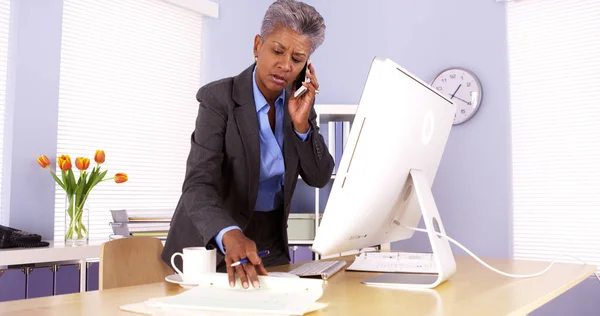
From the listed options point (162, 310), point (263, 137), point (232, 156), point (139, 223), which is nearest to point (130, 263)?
point (232, 156)

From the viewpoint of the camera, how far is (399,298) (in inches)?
46.3

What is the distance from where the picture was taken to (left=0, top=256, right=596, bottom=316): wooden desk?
104cm

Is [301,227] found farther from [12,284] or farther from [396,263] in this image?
[396,263]

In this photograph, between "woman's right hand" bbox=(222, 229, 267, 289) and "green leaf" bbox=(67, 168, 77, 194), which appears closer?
"woman's right hand" bbox=(222, 229, 267, 289)

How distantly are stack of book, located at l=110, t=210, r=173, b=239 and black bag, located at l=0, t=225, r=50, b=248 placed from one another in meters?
0.51

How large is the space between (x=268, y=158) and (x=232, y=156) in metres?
0.12

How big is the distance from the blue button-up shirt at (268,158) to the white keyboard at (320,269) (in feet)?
0.75

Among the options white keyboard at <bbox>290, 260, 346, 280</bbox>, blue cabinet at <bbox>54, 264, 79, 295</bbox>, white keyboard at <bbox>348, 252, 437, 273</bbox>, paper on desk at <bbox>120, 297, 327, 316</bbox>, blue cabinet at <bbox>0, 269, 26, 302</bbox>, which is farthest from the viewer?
blue cabinet at <bbox>54, 264, 79, 295</bbox>

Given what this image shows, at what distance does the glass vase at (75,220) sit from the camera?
2.99m

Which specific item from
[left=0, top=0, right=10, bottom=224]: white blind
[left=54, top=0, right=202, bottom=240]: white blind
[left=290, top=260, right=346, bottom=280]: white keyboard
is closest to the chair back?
[left=290, top=260, right=346, bottom=280]: white keyboard

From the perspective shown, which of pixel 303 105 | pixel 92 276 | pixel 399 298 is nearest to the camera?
pixel 399 298


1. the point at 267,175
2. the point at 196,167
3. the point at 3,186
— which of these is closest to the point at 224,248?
the point at 196,167

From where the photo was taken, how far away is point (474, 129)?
3.80m

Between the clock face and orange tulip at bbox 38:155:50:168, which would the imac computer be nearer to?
orange tulip at bbox 38:155:50:168
